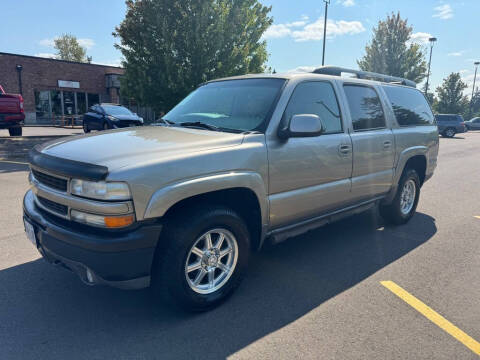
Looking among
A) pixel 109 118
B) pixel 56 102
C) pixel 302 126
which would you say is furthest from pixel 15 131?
pixel 56 102

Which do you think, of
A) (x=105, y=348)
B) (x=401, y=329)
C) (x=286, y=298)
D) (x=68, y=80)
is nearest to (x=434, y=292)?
(x=401, y=329)

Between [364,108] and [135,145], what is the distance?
2.83 m

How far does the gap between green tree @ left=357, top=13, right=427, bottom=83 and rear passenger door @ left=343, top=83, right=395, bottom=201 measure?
31215 mm

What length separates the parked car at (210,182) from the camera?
243 centimetres

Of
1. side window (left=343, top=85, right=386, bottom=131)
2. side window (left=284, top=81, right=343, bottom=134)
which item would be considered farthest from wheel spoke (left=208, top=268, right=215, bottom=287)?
side window (left=343, top=85, right=386, bottom=131)

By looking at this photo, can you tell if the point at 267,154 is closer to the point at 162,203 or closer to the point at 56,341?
the point at 162,203

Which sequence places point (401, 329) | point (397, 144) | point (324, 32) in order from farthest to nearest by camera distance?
1. point (324, 32)
2. point (397, 144)
3. point (401, 329)

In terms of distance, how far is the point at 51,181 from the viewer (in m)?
2.73

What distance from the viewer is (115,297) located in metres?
3.15

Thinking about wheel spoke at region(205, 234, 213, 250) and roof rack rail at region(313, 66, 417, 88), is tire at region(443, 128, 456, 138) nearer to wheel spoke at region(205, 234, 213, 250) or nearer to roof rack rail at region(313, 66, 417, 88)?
roof rack rail at region(313, 66, 417, 88)

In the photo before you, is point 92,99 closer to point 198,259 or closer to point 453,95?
point 198,259

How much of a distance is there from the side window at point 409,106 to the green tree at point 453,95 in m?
49.4

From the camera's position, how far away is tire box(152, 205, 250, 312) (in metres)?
2.62

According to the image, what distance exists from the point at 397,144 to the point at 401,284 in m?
1.97
